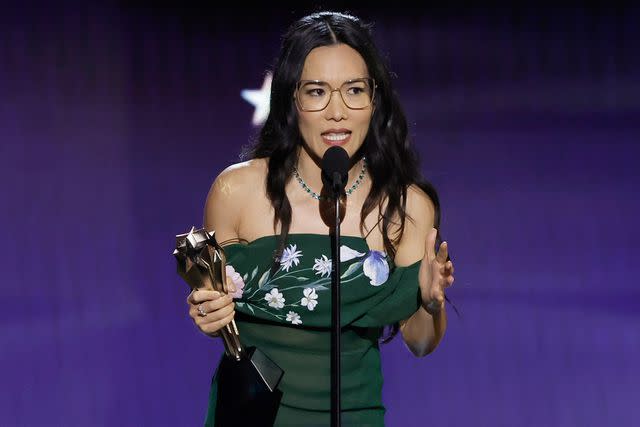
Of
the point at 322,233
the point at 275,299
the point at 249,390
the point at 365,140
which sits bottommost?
Answer: the point at 249,390

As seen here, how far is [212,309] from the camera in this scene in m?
1.41

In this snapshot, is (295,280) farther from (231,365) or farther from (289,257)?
(231,365)

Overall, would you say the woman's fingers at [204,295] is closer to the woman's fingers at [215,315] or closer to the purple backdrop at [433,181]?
the woman's fingers at [215,315]

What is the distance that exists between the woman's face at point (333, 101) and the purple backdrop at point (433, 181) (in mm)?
1517

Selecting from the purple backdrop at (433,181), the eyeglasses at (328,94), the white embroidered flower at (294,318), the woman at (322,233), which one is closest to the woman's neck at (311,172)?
the woman at (322,233)

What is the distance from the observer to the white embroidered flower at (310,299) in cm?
161

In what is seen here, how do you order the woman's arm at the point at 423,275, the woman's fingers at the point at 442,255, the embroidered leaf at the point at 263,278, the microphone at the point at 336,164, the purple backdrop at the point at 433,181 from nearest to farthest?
the microphone at the point at 336,164 → the woman's fingers at the point at 442,255 → the woman's arm at the point at 423,275 → the embroidered leaf at the point at 263,278 → the purple backdrop at the point at 433,181

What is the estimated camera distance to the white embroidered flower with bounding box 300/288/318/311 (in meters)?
1.61

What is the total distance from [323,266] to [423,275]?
0.58 feet

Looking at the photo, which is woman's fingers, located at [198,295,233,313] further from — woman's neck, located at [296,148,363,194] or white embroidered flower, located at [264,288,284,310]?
woman's neck, located at [296,148,363,194]

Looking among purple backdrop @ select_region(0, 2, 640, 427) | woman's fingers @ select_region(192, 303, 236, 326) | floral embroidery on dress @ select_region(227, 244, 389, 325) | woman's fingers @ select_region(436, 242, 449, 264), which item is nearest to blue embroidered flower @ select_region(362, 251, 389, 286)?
floral embroidery on dress @ select_region(227, 244, 389, 325)

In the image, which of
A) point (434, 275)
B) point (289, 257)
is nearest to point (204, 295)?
point (289, 257)
